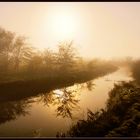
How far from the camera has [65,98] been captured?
326 cm

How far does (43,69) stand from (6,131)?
2.31ft

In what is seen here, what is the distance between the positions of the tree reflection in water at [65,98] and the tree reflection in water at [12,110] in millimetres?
181

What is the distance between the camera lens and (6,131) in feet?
10.2

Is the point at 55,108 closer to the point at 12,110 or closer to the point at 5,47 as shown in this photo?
the point at 12,110

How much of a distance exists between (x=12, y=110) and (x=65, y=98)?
0.54 metres

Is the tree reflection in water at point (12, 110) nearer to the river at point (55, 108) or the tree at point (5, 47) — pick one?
the river at point (55, 108)

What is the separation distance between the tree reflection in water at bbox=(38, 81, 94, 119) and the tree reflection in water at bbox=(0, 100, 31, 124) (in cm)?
18

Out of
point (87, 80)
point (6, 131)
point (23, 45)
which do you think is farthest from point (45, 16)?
point (6, 131)

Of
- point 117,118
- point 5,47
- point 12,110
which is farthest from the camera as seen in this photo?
point 5,47

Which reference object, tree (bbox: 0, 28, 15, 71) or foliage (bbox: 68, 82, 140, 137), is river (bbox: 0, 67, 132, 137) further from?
tree (bbox: 0, 28, 15, 71)

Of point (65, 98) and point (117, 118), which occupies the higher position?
point (65, 98)

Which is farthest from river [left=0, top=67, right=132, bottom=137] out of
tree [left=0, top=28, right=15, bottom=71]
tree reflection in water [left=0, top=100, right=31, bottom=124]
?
tree [left=0, top=28, right=15, bottom=71]

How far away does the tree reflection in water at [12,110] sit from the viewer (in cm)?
318

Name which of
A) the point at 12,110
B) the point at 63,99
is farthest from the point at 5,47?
the point at 63,99
